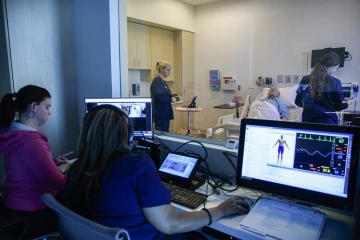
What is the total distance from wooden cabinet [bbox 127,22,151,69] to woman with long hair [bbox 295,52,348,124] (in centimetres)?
267

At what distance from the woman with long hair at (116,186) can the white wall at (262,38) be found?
2686 millimetres

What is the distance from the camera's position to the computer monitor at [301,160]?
0.99 m

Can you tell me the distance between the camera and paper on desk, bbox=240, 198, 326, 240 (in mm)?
928

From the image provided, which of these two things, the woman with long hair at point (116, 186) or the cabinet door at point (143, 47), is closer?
the woman with long hair at point (116, 186)

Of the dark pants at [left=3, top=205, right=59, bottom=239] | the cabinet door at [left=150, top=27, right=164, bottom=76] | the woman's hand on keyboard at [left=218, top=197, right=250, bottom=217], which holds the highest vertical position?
the cabinet door at [left=150, top=27, right=164, bottom=76]

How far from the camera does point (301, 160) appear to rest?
3.51 feet

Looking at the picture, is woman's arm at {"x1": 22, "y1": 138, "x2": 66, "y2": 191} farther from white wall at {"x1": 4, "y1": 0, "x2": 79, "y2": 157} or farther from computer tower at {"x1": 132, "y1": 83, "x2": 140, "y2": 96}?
computer tower at {"x1": 132, "y1": 83, "x2": 140, "y2": 96}

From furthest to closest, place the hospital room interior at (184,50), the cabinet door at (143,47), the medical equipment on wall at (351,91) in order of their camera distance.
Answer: the cabinet door at (143,47), the medical equipment on wall at (351,91), the hospital room interior at (184,50)

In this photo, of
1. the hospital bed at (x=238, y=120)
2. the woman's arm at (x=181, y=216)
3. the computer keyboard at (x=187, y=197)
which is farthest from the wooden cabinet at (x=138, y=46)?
the woman's arm at (x=181, y=216)

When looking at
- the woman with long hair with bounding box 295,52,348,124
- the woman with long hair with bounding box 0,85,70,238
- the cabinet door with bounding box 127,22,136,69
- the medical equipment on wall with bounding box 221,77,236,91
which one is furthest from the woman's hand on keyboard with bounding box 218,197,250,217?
the medical equipment on wall with bounding box 221,77,236,91

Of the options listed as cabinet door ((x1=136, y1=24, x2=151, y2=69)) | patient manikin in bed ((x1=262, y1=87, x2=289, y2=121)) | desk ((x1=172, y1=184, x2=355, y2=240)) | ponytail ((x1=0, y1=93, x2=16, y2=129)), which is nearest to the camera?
desk ((x1=172, y1=184, x2=355, y2=240))

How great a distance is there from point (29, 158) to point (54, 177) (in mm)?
158

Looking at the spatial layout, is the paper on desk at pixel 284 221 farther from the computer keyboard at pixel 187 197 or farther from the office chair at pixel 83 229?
the office chair at pixel 83 229

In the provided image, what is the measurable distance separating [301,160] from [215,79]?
401cm
